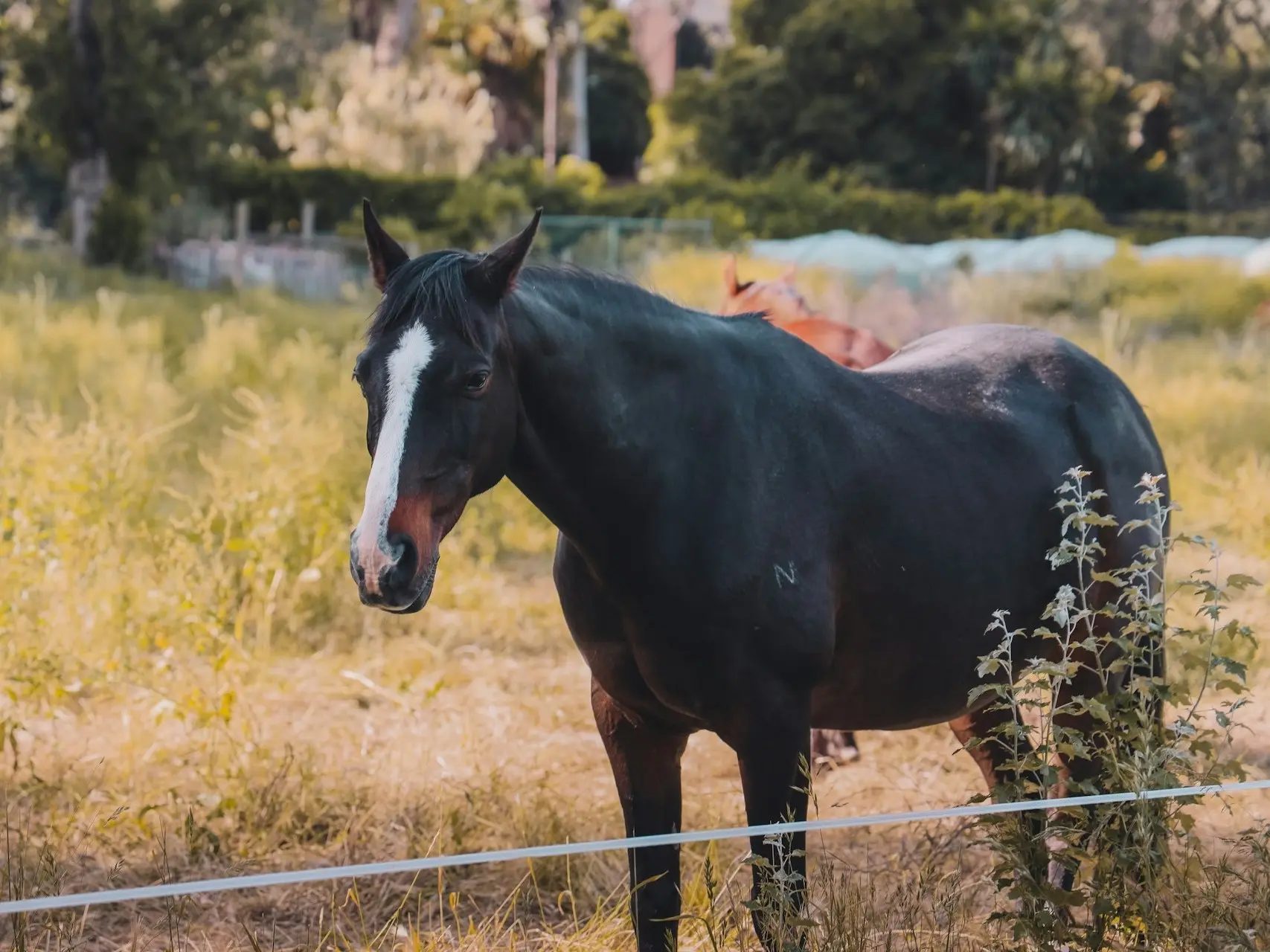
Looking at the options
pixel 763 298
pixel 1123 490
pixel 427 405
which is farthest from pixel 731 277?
pixel 427 405

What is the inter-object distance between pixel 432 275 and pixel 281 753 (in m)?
2.93

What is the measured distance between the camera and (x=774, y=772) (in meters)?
2.86

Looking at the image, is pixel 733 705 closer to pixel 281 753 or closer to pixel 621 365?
pixel 621 365

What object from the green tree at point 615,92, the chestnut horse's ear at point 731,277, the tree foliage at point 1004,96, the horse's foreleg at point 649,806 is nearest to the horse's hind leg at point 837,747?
the horse's foreleg at point 649,806

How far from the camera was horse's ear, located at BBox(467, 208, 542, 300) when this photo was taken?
258 cm

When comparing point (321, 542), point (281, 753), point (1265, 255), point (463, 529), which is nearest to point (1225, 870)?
point (281, 753)

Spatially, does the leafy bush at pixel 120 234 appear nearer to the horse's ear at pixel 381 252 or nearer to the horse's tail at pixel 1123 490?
the horse's ear at pixel 381 252

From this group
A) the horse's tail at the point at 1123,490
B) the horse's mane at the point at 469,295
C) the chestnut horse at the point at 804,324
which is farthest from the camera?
the chestnut horse at the point at 804,324

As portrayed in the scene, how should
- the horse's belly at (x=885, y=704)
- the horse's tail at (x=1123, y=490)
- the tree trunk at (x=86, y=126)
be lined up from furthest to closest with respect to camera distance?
the tree trunk at (x=86, y=126) → the horse's tail at (x=1123, y=490) → the horse's belly at (x=885, y=704)

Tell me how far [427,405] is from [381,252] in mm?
446

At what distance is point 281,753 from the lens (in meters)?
4.93

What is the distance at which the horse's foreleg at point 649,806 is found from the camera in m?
3.18

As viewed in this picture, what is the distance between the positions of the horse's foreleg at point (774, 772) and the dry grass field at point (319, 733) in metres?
0.12

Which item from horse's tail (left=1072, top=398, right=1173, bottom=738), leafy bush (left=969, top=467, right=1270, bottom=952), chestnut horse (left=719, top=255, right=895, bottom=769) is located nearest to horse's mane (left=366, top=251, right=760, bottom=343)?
leafy bush (left=969, top=467, right=1270, bottom=952)
